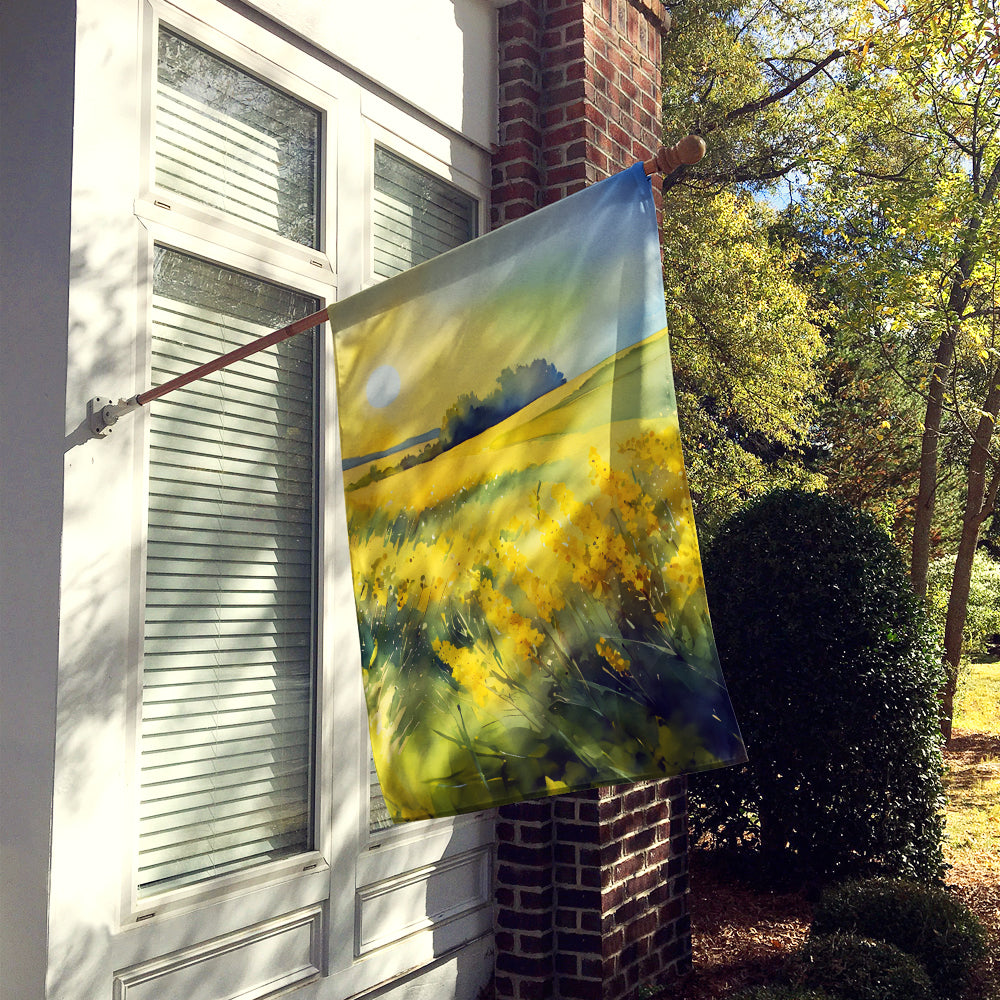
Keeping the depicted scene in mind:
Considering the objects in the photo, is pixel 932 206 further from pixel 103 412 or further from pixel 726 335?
pixel 103 412

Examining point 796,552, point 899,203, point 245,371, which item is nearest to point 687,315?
point 899,203

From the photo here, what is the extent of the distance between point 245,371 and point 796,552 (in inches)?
153

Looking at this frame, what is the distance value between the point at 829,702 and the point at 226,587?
153 inches

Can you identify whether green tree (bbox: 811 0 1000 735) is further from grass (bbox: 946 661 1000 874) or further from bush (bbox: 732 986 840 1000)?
bush (bbox: 732 986 840 1000)

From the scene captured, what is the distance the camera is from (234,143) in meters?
3.34

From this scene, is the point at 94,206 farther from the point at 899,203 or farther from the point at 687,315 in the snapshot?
the point at 687,315

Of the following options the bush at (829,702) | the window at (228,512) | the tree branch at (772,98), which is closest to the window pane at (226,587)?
the window at (228,512)

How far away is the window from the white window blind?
0.37 metres

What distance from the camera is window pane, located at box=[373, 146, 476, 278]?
397 cm

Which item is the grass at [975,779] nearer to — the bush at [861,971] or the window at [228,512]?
the bush at [861,971]

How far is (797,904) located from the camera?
568 cm

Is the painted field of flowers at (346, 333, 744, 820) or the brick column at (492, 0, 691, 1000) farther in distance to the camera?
the brick column at (492, 0, 691, 1000)

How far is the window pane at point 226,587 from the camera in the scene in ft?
9.76

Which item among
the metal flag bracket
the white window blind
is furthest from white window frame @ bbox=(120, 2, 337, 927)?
the white window blind
